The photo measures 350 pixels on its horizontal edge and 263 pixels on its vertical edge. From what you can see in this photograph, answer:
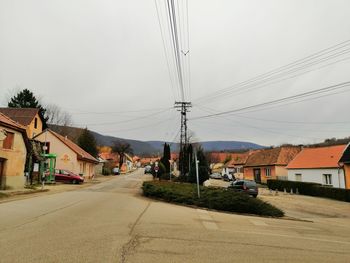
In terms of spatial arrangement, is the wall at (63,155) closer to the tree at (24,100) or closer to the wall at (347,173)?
the tree at (24,100)

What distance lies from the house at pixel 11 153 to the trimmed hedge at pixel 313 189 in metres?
27.5

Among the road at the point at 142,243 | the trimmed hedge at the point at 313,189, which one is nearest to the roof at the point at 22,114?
the trimmed hedge at the point at 313,189

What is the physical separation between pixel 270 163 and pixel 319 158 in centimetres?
1632

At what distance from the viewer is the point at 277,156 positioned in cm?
5938

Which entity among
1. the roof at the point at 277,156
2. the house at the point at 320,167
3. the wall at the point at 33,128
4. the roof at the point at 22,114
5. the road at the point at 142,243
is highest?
the roof at the point at 22,114

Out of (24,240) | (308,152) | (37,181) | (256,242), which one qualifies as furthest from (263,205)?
(308,152)

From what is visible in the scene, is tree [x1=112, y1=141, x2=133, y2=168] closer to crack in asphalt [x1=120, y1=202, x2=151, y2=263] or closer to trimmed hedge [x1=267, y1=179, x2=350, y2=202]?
trimmed hedge [x1=267, y1=179, x2=350, y2=202]

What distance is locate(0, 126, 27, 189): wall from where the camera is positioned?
987 inches

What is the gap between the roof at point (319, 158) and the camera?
4034cm

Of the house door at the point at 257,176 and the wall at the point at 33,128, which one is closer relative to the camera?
the wall at the point at 33,128

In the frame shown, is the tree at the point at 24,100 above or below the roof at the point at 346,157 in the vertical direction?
above

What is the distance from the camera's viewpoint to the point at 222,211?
1864 cm

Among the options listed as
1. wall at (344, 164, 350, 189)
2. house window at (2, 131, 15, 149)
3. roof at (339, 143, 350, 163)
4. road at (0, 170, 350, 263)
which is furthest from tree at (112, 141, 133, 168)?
road at (0, 170, 350, 263)

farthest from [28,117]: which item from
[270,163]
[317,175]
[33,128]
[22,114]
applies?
[317,175]
